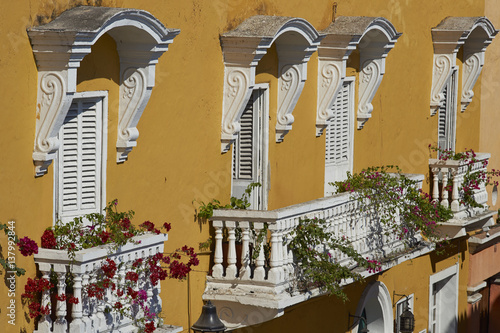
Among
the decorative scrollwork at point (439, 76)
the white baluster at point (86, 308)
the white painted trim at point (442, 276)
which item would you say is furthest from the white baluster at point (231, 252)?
the white painted trim at point (442, 276)

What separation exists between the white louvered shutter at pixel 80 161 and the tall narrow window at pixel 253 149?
289 centimetres

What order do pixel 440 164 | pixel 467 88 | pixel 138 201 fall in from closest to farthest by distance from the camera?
pixel 138 201, pixel 440 164, pixel 467 88

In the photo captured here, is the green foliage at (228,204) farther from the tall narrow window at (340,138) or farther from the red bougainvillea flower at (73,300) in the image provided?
the red bougainvillea flower at (73,300)

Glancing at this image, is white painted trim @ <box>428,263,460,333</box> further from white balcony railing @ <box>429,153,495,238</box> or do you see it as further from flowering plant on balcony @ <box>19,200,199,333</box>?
flowering plant on balcony @ <box>19,200,199,333</box>

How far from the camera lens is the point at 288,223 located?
438 inches

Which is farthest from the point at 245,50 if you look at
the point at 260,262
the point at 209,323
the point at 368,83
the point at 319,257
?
the point at 368,83

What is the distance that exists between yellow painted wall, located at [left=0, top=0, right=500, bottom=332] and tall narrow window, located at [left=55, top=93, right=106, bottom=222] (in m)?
0.13

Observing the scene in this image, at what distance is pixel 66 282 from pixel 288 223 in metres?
2.90

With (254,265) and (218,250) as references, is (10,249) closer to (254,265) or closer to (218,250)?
(218,250)

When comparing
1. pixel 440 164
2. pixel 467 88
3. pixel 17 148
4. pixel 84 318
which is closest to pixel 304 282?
pixel 84 318

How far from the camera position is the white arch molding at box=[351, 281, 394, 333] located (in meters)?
15.2

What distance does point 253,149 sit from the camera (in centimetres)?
1232

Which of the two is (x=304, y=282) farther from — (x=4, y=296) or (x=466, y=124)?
(x=466, y=124)

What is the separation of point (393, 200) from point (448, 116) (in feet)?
14.5
